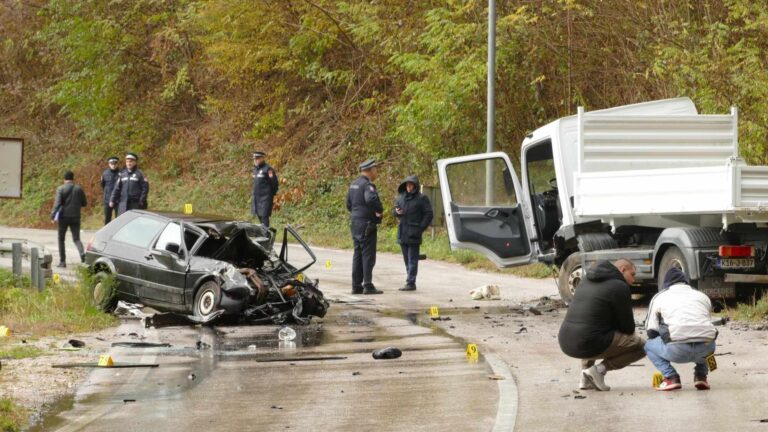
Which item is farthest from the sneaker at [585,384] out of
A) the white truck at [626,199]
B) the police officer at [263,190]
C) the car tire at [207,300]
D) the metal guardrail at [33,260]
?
the police officer at [263,190]

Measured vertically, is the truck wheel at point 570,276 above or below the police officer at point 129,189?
below

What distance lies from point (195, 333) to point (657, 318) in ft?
20.8

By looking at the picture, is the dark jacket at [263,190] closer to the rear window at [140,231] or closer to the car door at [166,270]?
the rear window at [140,231]

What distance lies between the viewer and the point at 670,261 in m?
15.4

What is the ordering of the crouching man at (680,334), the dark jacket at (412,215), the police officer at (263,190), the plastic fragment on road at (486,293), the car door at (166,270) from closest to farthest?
the crouching man at (680,334) → the car door at (166,270) → the plastic fragment on road at (486,293) → the dark jacket at (412,215) → the police officer at (263,190)

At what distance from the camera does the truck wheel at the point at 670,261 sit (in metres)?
15.1

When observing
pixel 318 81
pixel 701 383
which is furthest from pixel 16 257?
pixel 318 81

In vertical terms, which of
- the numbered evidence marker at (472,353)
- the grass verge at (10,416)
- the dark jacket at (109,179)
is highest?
the dark jacket at (109,179)

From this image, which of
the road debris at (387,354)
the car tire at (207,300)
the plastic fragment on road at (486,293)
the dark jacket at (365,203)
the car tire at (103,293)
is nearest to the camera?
the road debris at (387,354)

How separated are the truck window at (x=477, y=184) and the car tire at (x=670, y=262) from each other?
9.56ft

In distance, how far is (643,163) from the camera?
673 inches

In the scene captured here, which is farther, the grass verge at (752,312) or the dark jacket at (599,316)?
the grass verge at (752,312)

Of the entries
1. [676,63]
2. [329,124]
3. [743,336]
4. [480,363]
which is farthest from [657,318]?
[329,124]

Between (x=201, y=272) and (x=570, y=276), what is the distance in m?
5.03
